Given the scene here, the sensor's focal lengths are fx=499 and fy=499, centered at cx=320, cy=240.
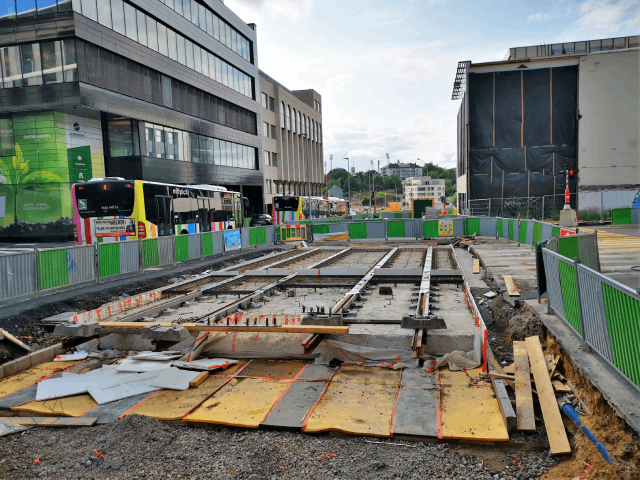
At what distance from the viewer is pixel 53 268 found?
12.1 metres

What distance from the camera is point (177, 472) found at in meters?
4.28

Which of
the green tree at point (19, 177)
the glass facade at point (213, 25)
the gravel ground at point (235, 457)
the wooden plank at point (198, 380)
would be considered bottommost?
the gravel ground at point (235, 457)

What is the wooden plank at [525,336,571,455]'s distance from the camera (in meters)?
4.35

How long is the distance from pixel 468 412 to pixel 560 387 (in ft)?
3.83

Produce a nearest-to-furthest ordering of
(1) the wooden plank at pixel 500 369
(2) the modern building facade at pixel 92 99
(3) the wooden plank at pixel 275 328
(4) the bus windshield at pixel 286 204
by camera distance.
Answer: (1) the wooden plank at pixel 500 369 < (3) the wooden plank at pixel 275 328 < (2) the modern building facade at pixel 92 99 < (4) the bus windshield at pixel 286 204

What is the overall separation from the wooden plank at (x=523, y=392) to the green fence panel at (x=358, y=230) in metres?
24.9

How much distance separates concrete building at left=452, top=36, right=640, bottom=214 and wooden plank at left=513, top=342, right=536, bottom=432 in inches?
1496

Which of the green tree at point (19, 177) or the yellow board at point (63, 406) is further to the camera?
the green tree at point (19, 177)

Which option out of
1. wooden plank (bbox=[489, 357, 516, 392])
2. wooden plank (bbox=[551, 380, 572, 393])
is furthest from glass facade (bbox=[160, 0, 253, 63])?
wooden plank (bbox=[551, 380, 572, 393])

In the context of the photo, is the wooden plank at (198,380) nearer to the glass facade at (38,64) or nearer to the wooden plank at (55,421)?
the wooden plank at (55,421)

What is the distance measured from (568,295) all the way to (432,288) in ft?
16.3

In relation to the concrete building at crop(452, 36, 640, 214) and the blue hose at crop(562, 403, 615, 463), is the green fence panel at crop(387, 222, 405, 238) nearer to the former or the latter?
the concrete building at crop(452, 36, 640, 214)

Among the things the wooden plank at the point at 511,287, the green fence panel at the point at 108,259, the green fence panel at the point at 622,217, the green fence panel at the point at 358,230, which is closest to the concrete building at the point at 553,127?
the green fence panel at the point at 622,217

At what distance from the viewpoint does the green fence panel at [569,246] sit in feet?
32.6
